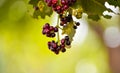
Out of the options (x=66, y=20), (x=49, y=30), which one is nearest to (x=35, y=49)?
(x=49, y=30)

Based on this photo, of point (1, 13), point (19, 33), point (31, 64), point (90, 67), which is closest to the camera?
point (1, 13)

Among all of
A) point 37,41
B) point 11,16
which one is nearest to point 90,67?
point 37,41

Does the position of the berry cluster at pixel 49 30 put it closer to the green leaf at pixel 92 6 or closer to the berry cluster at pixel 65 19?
the berry cluster at pixel 65 19

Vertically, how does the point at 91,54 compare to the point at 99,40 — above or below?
below

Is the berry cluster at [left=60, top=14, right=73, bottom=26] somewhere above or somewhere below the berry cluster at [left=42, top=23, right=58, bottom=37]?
above

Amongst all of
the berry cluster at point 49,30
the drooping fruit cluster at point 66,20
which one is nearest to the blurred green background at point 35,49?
the berry cluster at point 49,30

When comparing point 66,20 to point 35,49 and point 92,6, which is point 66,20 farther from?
point 35,49

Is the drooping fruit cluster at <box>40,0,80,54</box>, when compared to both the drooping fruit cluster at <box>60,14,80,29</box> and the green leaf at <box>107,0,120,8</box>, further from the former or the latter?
the green leaf at <box>107,0,120,8</box>

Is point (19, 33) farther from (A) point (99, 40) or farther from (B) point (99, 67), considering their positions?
(B) point (99, 67)

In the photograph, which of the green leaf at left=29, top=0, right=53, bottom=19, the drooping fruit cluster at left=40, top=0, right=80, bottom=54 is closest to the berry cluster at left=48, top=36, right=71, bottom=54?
the drooping fruit cluster at left=40, top=0, right=80, bottom=54
